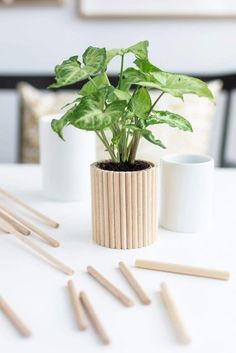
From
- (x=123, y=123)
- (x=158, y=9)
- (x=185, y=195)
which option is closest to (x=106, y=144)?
(x=123, y=123)

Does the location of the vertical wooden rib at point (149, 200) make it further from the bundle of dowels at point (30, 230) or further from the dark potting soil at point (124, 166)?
the bundle of dowels at point (30, 230)

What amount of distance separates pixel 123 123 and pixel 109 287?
0.68 ft

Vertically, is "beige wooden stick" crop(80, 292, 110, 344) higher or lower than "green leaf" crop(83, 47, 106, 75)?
lower

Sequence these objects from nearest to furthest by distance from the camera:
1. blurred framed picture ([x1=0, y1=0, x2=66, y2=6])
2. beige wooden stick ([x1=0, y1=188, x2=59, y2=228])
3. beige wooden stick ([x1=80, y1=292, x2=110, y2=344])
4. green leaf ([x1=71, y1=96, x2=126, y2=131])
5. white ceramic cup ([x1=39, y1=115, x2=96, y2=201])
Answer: beige wooden stick ([x1=80, y1=292, x2=110, y2=344]) < green leaf ([x1=71, y1=96, x2=126, y2=131]) < beige wooden stick ([x1=0, y1=188, x2=59, y2=228]) < white ceramic cup ([x1=39, y1=115, x2=96, y2=201]) < blurred framed picture ([x1=0, y1=0, x2=66, y2=6])

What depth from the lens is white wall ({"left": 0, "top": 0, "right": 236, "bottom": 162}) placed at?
2115mm

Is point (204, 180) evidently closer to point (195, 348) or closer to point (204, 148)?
point (195, 348)

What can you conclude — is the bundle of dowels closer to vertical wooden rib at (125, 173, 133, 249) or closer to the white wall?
vertical wooden rib at (125, 173, 133, 249)

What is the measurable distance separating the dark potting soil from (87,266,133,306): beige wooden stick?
14 centimetres

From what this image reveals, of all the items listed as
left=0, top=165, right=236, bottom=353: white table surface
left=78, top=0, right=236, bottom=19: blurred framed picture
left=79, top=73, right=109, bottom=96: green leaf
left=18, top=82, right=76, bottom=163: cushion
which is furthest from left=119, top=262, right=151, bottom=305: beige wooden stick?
left=78, top=0, right=236, bottom=19: blurred framed picture

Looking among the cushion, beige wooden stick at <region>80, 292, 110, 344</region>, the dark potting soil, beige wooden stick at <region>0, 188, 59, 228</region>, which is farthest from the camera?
the cushion

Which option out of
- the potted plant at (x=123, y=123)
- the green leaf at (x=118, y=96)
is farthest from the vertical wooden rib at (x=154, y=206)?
the green leaf at (x=118, y=96)

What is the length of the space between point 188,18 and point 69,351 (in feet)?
5.84

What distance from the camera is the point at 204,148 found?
191cm

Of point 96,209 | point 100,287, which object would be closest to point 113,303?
point 100,287
